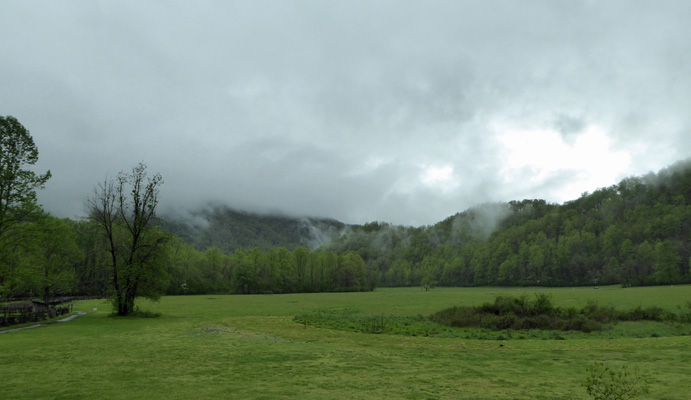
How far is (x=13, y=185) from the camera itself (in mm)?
31000

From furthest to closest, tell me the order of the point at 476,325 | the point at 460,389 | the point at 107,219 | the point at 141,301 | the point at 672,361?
the point at 141,301
the point at 107,219
the point at 476,325
the point at 672,361
the point at 460,389

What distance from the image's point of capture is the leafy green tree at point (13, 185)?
3033 cm

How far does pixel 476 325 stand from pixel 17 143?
1621 inches

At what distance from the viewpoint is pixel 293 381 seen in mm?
12391

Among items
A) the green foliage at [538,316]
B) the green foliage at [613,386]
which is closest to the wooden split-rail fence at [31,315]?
the green foliage at [538,316]

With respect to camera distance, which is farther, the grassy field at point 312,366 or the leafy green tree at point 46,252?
the leafy green tree at point 46,252

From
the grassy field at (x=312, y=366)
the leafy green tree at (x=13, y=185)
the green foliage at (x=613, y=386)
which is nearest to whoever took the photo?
the green foliage at (x=613, y=386)

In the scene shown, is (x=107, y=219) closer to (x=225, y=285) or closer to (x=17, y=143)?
(x=17, y=143)

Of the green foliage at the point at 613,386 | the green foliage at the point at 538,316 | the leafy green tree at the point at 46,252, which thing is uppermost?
the leafy green tree at the point at 46,252

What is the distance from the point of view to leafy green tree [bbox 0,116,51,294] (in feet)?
99.5

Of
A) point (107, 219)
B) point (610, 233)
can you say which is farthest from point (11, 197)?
point (610, 233)

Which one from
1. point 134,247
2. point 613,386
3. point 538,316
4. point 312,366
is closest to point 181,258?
point 134,247

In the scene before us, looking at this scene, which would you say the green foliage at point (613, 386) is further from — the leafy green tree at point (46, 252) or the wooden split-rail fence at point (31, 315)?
the wooden split-rail fence at point (31, 315)

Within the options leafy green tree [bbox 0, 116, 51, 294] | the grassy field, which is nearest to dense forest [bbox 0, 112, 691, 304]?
leafy green tree [bbox 0, 116, 51, 294]
